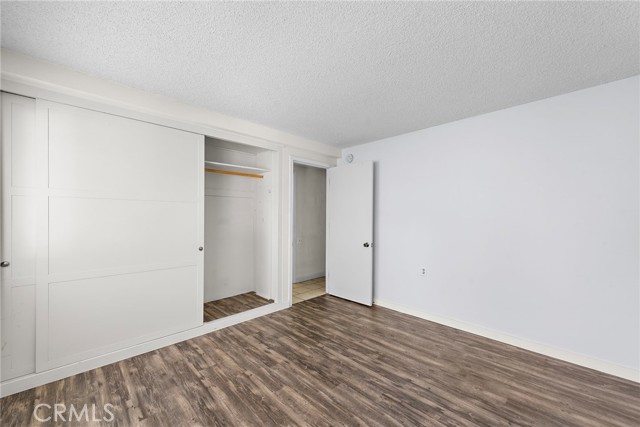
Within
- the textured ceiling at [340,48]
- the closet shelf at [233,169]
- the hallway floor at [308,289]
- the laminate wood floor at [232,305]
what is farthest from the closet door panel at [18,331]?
the hallway floor at [308,289]

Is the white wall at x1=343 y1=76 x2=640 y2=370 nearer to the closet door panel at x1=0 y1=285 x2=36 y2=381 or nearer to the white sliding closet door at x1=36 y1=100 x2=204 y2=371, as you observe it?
the white sliding closet door at x1=36 y1=100 x2=204 y2=371

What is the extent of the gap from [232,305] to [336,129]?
2885 millimetres

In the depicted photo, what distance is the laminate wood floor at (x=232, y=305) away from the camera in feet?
10.9

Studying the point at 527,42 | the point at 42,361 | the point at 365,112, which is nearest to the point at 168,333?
the point at 42,361

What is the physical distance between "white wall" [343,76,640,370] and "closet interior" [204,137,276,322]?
2015 millimetres

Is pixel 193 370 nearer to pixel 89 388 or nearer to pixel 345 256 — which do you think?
pixel 89 388

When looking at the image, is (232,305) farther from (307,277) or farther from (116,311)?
(307,277)

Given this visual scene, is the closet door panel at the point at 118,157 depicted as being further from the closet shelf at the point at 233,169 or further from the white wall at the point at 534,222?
the white wall at the point at 534,222

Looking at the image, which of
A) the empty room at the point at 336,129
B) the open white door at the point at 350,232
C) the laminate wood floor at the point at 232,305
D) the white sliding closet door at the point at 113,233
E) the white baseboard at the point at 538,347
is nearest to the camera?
the empty room at the point at 336,129

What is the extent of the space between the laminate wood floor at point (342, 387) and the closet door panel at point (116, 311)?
21 cm

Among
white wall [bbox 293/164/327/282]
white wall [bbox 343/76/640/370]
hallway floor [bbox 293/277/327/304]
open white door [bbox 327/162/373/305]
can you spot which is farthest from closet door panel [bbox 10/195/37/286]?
white wall [bbox 343/76/640/370]

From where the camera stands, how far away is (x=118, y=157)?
2400mm

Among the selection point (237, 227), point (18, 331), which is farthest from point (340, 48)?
point (18, 331)

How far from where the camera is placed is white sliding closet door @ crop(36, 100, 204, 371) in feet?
6.86
